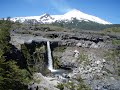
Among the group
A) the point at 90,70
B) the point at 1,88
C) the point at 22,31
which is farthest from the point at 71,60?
the point at 1,88

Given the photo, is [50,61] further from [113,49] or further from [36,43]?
[113,49]

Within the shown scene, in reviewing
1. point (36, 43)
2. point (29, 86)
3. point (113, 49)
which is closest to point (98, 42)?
point (113, 49)

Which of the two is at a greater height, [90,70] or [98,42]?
[98,42]

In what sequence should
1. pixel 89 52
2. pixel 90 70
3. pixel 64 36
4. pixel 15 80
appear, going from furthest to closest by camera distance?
pixel 64 36 → pixel 89 52 → pixel 90 70 → pixel 15 80

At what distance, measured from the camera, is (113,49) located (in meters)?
89.7

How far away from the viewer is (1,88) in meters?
27.4

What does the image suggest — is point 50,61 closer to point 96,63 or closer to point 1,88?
point 96,63

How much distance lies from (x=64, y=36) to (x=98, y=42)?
1323 centimetres

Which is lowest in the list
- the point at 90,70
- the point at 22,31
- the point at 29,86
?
the point at 90,70

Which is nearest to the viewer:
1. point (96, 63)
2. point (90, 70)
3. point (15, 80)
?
point (15, 80)

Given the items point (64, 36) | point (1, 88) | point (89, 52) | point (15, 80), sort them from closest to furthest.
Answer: point (1, 88) < point (15, 80) < point (89, 52) < point (64, 36)

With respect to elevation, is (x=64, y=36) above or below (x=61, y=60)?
above

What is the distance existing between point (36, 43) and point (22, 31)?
2029 cm

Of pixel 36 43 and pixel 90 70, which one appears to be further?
pixel 36 43
